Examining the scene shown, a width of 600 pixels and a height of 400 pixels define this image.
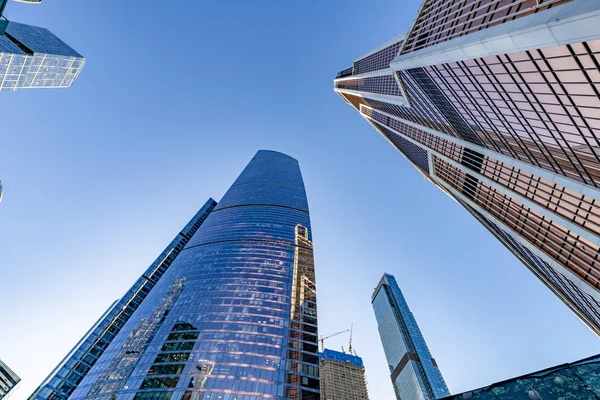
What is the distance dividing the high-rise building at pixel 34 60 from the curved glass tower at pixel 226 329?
76.9 meters

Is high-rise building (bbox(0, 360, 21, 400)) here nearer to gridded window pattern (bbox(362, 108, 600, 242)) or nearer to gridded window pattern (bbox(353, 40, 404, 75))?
gridded window pattern (bbox(362, 108, 600, 242))

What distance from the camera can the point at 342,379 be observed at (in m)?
173

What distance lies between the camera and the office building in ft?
→ 37.2

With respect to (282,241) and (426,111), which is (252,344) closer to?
(282,241)

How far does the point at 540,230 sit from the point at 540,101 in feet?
75.0

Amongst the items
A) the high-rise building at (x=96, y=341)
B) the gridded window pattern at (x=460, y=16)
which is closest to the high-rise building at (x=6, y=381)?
the high-rise building at (x=96, y=341)

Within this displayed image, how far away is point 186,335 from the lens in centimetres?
7575

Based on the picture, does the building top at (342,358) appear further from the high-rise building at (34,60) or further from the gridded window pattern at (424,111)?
the high-rise building at (34,60)

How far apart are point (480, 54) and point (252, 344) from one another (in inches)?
2727

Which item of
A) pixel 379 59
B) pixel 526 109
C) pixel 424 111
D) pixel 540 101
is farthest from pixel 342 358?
pixel 540 101

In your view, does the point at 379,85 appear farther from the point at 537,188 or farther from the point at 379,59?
the point at 537,188

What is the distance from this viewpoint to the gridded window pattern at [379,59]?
88.7 metres

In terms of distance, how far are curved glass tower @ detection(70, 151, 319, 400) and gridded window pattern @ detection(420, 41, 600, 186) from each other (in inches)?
2372

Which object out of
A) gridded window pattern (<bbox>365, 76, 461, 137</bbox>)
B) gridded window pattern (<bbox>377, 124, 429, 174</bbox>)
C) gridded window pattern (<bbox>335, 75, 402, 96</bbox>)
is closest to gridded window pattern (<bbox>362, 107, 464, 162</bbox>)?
gridded window pattern (<bbox>365, 76, 461, 137</bbox>)
